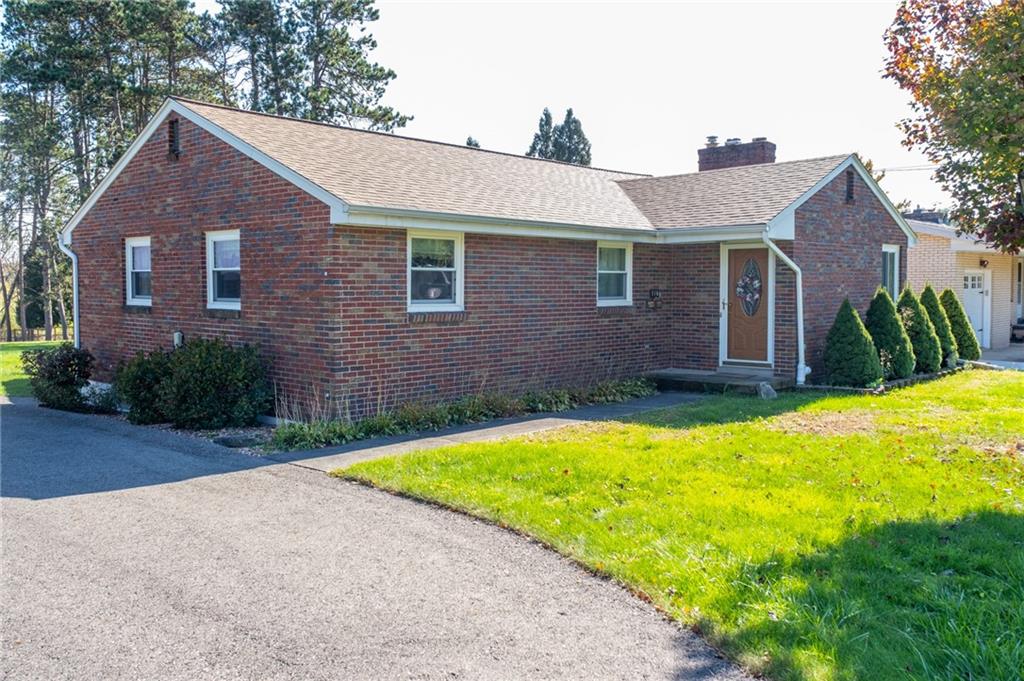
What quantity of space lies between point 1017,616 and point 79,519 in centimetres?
659

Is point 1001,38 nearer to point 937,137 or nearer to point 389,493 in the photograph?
point 937,137

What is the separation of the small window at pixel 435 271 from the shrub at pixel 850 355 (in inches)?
258

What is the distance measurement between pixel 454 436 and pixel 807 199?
8049 mm

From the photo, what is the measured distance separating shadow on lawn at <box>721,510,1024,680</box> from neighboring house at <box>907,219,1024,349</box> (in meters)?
18.2

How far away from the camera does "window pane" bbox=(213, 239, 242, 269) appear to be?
41.1ft

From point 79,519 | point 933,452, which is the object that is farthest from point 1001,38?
point 79,519

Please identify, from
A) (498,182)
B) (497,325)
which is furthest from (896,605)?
(498,182)

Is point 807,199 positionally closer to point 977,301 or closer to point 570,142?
point 977,301

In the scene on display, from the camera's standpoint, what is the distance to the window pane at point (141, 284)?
14284 mm

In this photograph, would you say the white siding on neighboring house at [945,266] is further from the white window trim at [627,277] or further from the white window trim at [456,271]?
the white window trim at [456,271]

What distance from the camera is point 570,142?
4806 centimetres

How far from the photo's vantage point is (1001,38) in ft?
25.0

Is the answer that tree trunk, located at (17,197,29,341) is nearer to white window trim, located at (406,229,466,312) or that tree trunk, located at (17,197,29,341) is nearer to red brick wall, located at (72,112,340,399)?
red brick wall, located at (72,112,340,399)

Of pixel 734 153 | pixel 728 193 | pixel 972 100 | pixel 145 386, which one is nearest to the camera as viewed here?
pixel 972 100
